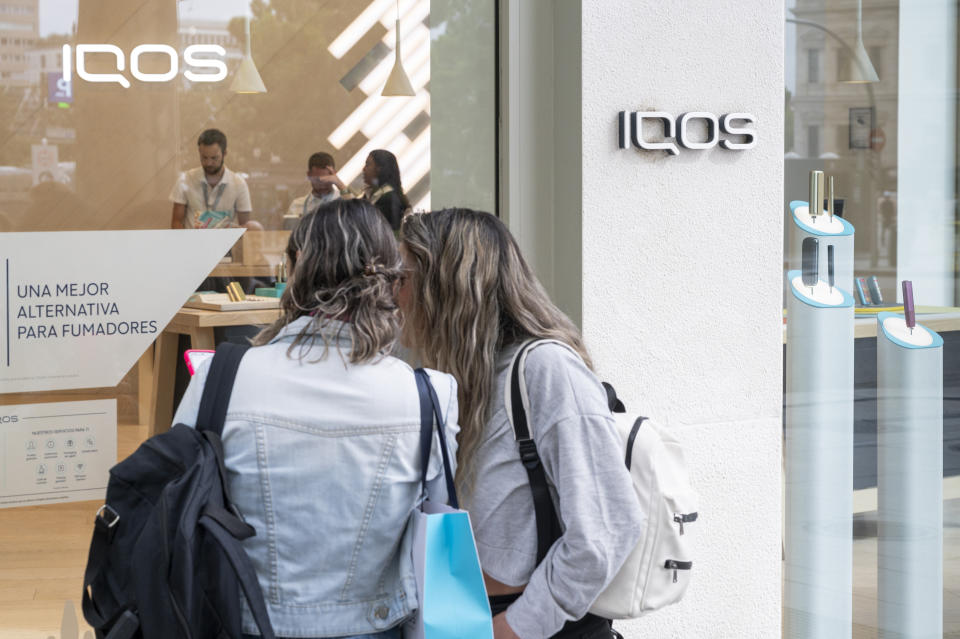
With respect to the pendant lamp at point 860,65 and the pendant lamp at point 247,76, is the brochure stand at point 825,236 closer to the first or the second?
the pendant lamp at point 860,65

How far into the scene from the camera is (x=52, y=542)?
374cm

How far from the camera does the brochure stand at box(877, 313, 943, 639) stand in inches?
196

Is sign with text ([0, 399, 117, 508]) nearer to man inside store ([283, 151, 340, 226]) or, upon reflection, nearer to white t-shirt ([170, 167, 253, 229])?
white t-shirt ([170, 167, 253, 229])

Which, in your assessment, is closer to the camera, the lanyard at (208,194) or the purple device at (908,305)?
the lanyard at (208,194)

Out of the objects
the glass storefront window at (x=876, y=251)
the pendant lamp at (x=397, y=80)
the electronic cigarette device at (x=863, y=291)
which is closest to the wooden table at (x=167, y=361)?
the pendant lamp at (x=397, y=80)

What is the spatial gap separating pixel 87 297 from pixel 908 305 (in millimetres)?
3398

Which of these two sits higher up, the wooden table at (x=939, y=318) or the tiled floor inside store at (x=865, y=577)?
the wooden table at (x=939, y=318)

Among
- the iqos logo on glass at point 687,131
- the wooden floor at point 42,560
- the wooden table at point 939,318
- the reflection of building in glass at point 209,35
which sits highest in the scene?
the reflection of building in glass at point 209,35

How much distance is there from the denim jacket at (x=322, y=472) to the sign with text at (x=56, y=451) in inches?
64.1

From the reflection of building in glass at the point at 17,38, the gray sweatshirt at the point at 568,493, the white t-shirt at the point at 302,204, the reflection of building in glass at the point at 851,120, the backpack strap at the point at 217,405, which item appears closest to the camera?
the backpack strap at the point at 217,405

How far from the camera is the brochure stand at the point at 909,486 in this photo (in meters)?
4.97

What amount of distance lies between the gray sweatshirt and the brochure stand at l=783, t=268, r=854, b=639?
2441mm

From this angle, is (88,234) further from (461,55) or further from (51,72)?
(461,55)

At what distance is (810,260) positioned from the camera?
15.7ft
